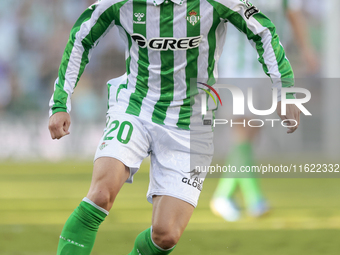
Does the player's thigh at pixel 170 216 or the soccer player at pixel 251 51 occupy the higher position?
the player's thigh at pixel 170 216

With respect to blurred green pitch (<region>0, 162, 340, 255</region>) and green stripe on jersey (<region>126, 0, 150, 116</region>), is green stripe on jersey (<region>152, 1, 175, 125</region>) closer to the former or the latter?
green stripe on jersey (<region>126, 0, 150, 116</region>)

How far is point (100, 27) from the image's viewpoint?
302 cm

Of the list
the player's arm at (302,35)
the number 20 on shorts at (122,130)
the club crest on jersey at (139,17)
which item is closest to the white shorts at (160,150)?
the number 20 on shorts at (122,130)

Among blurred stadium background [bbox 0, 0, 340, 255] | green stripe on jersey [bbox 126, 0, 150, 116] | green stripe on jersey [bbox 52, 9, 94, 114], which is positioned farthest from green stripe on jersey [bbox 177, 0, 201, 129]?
blurred stadium background [bbox 0, 0, 340, 255]

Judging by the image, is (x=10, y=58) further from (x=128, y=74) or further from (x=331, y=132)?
(x=128, y=74)

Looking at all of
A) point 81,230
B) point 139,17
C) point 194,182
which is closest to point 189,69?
point 139,17

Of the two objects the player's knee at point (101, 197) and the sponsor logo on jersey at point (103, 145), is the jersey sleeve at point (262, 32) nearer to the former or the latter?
the sponsor logo on jersey at point (103, 145)

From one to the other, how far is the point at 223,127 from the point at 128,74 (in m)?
5.47

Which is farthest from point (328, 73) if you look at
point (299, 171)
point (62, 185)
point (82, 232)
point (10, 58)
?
point (82, 232)

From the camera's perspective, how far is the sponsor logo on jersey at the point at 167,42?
9.84ft

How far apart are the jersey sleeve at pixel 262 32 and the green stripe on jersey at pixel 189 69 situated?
13cm

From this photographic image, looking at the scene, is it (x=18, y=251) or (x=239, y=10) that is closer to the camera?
(x=239, y=10)

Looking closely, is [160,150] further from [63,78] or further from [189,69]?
[63,78]

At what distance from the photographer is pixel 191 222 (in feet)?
15.8
